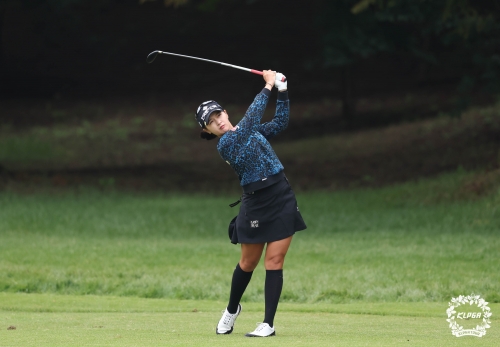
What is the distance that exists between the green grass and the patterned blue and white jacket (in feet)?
15.4

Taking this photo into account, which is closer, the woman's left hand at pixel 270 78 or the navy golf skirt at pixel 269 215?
the navy golf skirt at pixel 269 215

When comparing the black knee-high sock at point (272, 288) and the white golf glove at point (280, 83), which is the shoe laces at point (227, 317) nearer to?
the black knee-high sock at point (272, 288)

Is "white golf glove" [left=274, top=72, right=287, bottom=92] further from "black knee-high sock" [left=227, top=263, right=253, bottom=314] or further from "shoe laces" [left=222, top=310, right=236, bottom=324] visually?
"shoe laces" [left=222, top=310, right=236, bottom=324]

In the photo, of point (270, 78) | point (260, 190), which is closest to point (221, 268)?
point (260, 190)

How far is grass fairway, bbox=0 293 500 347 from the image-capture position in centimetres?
619

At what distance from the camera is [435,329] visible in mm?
7172

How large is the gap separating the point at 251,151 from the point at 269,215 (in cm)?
50

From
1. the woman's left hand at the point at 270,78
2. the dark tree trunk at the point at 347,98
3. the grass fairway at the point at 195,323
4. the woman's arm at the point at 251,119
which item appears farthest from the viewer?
the dark tree trunk at the point at 347,98

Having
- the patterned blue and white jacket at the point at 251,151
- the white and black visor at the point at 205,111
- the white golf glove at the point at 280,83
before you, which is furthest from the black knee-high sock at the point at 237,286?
the white golf glove at the point at 280,83

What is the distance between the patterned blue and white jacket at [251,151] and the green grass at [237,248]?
4687mm

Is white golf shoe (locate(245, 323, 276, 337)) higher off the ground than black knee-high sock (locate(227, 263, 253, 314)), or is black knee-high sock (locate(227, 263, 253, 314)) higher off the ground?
black knee-high sock (locate(227, 263, 253, 314))

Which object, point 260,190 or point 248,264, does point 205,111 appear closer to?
point 260,190

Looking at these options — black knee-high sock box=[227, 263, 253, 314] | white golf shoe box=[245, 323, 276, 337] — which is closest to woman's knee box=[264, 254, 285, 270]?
black knee-high sock box=[227, 263, 253, 314]

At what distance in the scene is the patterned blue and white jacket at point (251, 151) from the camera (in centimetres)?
649
